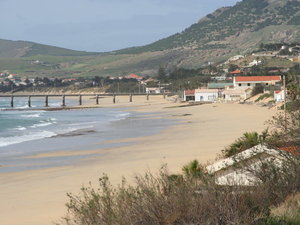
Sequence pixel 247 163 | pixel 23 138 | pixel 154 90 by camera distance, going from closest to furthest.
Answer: pixel 247 163 → pixel 23 138 → pixel 154 90

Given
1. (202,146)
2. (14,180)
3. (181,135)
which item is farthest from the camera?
(181,135)

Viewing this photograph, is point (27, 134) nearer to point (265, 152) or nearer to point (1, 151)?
point (1, 151)

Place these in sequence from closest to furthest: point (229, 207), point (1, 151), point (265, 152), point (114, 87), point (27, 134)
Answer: point (229, 207) → point (265, 152) → point (1, 151) → point (27, 134) → point (114, 87)

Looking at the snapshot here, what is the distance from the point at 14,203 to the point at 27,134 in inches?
1109

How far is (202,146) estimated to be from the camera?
29.5 metres

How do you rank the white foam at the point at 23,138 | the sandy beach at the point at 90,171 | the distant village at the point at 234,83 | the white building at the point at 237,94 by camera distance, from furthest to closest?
the white building at the point at 237,94, the distant village at the point at 234,83, the white foam at the point at 23,138, the sandy beach at the point at 90,171

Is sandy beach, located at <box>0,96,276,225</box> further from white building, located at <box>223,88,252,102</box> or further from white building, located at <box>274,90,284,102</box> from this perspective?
white building, located at <box>223,88,252,102</box>

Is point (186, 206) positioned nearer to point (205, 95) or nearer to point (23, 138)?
point (23, 138)

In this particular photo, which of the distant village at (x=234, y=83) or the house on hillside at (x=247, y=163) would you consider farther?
the distant village at (x=234, y=83)

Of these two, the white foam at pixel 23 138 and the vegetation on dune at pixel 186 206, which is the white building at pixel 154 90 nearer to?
the white foam at pixel 23 138

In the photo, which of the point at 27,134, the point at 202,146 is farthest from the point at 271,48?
the point at 202,146

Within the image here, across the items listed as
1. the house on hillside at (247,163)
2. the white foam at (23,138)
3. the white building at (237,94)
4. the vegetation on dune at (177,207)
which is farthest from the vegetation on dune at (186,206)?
the white building at (237,94)

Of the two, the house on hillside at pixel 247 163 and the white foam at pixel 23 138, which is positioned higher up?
the house on hillside at pixel 247 163

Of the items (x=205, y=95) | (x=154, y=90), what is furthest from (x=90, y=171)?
(x=154, y=90)
